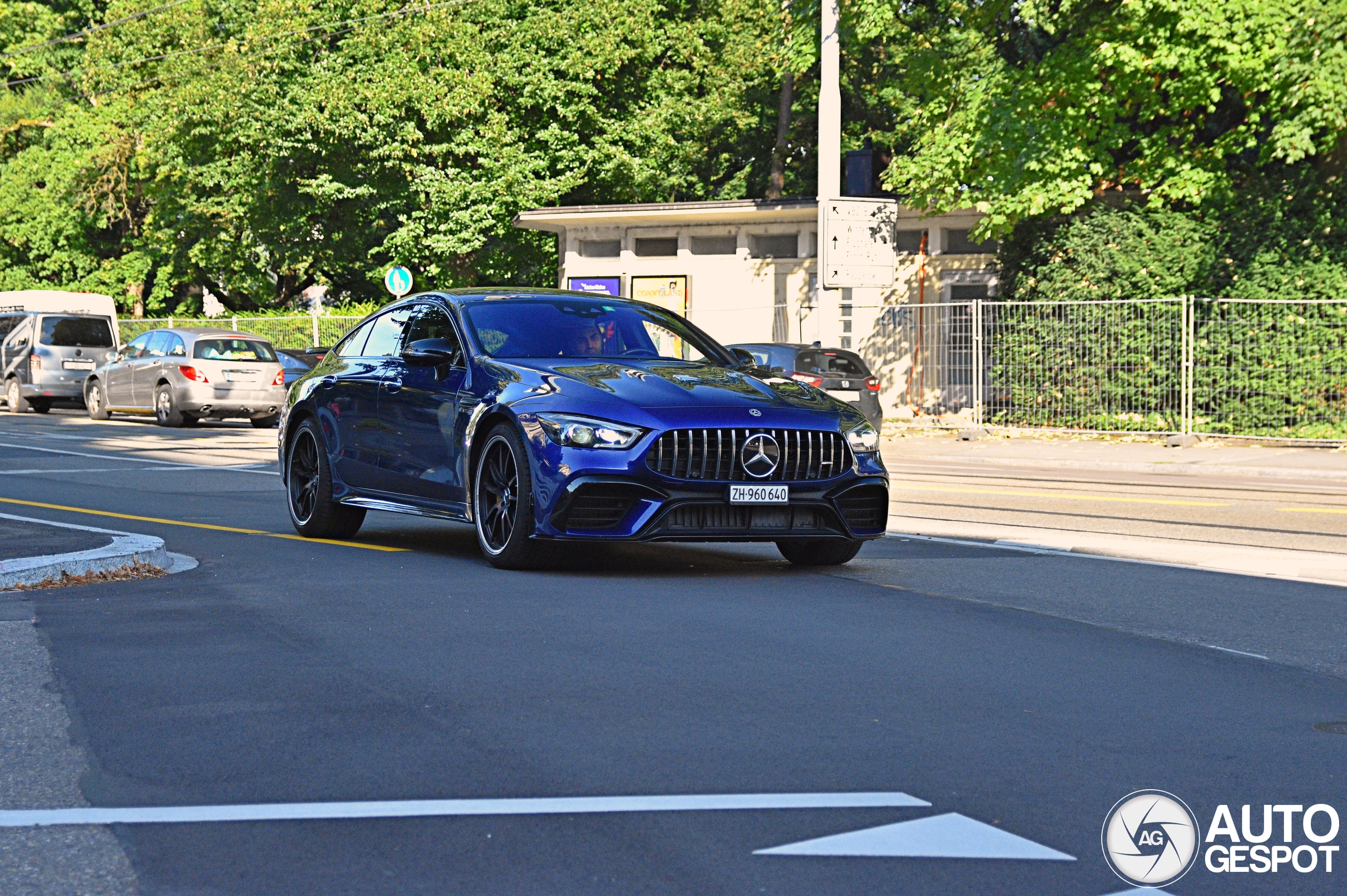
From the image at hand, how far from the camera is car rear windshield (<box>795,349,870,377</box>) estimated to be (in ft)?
82.4

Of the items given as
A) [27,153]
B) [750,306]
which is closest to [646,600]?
[750,306]

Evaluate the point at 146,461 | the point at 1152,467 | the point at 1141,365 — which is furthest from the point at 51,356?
the point at 1152,467

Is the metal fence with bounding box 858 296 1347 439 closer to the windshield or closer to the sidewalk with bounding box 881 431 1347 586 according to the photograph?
the sidewalk with bounding box 881 431 1347 586

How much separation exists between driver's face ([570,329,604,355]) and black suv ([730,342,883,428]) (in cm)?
1492

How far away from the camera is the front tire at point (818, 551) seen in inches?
378

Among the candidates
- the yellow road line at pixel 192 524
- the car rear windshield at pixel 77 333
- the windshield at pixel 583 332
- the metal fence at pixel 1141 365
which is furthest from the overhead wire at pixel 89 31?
the windshield at pixel 583 332

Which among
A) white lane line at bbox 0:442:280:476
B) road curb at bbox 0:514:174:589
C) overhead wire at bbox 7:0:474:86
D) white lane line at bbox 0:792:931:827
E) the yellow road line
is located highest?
overhead wire at bbox 7:0:474:86

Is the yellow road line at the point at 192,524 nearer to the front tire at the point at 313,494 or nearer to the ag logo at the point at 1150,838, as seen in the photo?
the front tire at the point at 313,494

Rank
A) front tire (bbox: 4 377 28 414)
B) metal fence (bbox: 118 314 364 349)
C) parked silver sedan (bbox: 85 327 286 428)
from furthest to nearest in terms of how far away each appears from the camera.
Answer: metal fence (bbox: 118 314 364 349) < front tire (bbox: 4 377 28 414) < parked silver sedan (bbox: 85 327 286 428)

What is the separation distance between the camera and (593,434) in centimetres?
861

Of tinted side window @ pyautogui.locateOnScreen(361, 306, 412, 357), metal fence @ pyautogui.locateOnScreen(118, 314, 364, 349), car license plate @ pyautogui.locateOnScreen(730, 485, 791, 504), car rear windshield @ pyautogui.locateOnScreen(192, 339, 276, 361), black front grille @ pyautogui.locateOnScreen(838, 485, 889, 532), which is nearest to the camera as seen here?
car license plate @ pyautogui.locateOnScreen(730, 485, 791, 504)

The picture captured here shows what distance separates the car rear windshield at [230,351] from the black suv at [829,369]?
334 inches

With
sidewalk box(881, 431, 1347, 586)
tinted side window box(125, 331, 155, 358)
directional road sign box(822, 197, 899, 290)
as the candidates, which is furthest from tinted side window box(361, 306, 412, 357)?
tinted side window box(125, 331, 155, 358)

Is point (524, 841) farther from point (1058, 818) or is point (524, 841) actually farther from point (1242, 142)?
point (1242, 142)
